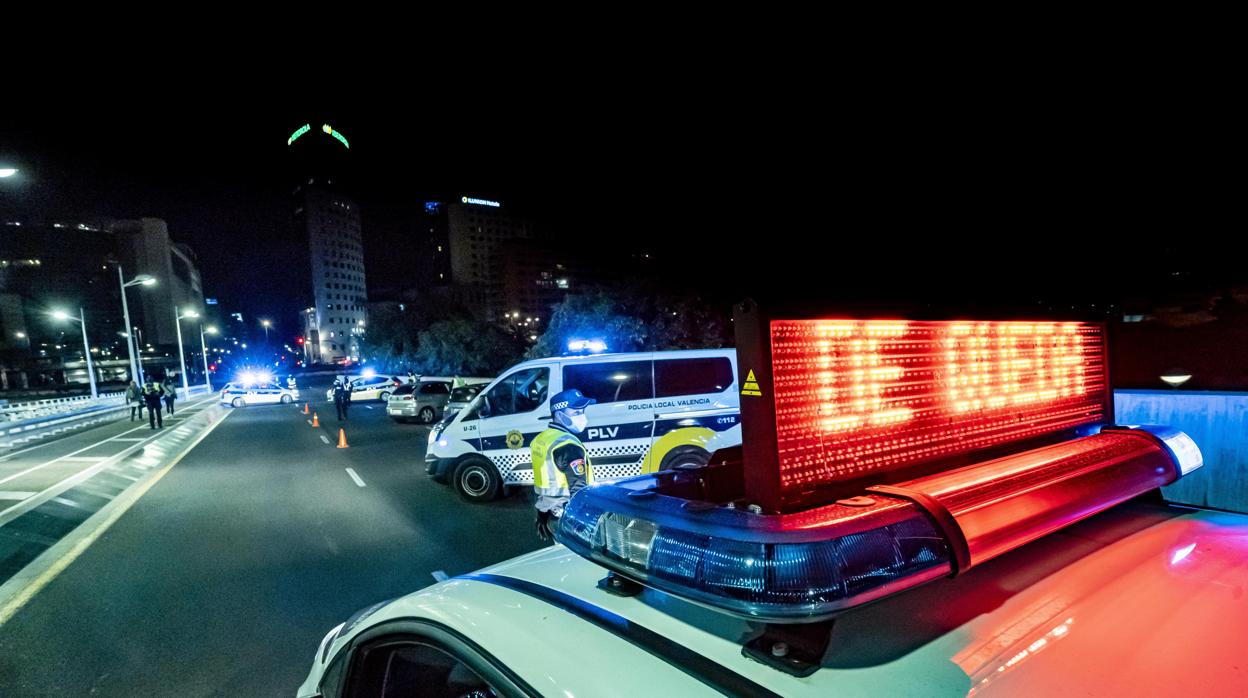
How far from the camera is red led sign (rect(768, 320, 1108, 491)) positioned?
4.03ft

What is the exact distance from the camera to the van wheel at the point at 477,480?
8188 mm

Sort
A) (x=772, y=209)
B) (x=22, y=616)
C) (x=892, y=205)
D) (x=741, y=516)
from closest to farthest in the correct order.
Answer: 1. (x=741, y=516)
2. (x=22, y=616)
3. (x=892, y=205)
4. (x=772, y=209)

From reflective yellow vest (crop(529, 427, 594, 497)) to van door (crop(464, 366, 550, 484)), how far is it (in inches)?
80.4

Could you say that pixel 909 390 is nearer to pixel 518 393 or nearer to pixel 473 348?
pixel 518 393

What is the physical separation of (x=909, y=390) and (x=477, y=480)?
25.2ft

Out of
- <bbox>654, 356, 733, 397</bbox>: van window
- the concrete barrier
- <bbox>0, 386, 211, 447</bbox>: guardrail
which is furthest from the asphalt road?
<bbox>0, 386, 211, 447</bbox>: guardrail

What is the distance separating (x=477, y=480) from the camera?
827cm

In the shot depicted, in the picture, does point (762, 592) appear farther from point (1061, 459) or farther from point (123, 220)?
point (123, 220)

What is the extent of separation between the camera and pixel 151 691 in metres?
3.50

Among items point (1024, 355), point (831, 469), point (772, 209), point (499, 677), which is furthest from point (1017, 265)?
point (499, 677)

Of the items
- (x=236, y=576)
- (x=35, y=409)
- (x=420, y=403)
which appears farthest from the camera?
(x=35, y=409)

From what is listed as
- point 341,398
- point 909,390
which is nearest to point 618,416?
point 909,390

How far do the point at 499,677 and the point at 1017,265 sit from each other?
8.98m

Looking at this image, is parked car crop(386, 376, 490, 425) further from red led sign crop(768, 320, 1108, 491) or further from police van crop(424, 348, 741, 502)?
red led sign crop(768, 320, 1108, 491)
